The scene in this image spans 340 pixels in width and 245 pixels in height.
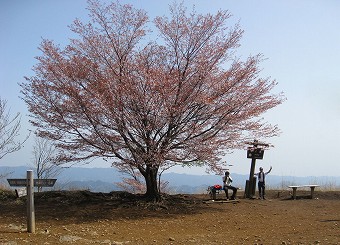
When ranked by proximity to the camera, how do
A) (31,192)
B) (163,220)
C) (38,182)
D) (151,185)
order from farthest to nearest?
(151,185)
(163,220)
(38,182)
(31,192)

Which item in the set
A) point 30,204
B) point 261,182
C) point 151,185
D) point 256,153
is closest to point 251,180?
point 261,182

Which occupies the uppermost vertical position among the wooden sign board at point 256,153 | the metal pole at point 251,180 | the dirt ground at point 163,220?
the wooden sign board at point 256,153

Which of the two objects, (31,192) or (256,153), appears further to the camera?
(256,153)

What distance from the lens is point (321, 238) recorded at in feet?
25.6

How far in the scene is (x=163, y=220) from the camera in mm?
10523

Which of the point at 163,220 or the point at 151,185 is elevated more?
the point at 151,185

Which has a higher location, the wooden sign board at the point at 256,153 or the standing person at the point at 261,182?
the wooden sign board at the point at 256,153

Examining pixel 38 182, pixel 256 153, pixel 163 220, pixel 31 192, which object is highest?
pixel 256 153

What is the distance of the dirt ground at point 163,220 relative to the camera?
8.12m

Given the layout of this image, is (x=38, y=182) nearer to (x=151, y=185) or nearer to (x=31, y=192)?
(x=31, y=192)

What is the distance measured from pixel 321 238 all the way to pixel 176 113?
17.3 ft

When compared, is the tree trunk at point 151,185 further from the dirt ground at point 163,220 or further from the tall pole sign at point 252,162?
the tall pole sign at point 252,162

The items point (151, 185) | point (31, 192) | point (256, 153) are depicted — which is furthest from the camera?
point (256, 153)

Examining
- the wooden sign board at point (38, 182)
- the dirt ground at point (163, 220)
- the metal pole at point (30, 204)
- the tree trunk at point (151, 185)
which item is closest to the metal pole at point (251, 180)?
the dirt ground at point (163, 220)
